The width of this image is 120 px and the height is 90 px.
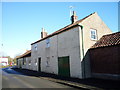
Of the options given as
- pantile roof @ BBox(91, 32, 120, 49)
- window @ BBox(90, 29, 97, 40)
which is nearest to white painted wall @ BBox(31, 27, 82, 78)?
window @ BBox(90, 29, 97, 40)

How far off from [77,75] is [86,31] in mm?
5318

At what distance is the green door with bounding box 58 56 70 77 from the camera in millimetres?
14846

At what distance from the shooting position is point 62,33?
16.4m

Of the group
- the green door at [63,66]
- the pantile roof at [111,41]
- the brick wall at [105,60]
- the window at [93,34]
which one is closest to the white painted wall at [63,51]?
the green door at [63,66]

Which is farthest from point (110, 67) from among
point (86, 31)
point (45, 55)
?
point (45, 55)

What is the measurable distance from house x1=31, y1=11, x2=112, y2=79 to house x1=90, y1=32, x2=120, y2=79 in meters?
0.75

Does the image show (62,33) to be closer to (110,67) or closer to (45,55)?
(45,55)

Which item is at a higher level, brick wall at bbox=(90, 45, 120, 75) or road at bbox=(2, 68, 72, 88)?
brick wall at bbox=(90, 45, 120, 75)

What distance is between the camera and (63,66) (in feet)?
51.1

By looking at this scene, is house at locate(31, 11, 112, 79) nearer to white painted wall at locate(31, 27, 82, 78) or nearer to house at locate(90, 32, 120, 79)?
white painted wall at locate(31, 27, 82, 78)

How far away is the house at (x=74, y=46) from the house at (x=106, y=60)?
0.75m

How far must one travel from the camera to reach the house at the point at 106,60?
1106cm

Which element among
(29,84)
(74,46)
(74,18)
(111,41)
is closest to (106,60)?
(111,41)

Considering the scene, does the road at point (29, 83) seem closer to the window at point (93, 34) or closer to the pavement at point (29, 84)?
the pavement at point (29, 84)
